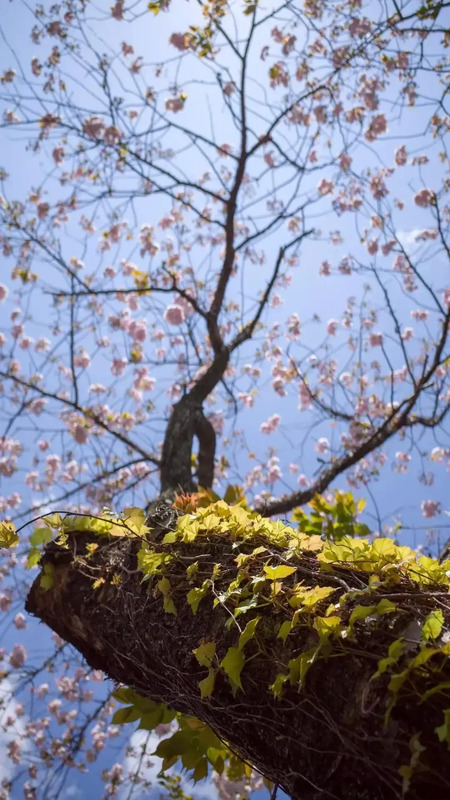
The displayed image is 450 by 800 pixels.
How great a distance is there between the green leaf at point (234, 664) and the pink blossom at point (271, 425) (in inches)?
268

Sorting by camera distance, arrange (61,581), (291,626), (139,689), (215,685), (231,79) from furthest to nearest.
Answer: (231,79), (61,581), (139,689), (215,685), (291,626)

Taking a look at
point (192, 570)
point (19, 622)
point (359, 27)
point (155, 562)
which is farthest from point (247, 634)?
point (19, 622)

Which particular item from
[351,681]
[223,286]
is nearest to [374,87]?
[223,286]

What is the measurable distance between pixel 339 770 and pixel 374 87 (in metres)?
6.20

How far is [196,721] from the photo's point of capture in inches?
49.6

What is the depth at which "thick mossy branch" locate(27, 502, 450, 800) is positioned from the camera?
2.44 ft

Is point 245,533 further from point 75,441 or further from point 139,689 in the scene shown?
point 75,441

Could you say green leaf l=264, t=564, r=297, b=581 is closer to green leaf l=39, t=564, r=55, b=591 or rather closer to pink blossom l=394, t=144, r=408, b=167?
green leaf l=39, t=564, r=55, b=591

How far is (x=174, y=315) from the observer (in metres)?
5.54

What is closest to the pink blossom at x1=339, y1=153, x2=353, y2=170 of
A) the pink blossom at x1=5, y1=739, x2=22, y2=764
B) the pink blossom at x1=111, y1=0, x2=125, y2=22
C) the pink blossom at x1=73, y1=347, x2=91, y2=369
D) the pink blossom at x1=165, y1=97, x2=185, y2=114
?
the pink blossom at x1=165, y1=97, x2=185, y2=114

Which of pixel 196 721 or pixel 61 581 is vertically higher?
pixel 61 581

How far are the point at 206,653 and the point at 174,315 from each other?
15.6ft

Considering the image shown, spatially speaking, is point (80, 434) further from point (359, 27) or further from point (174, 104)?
point (359, 27)

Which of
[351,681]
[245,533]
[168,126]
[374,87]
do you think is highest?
[374,87]
